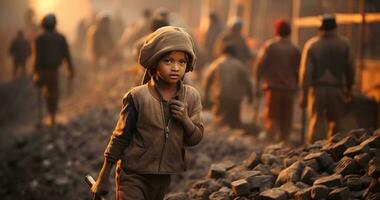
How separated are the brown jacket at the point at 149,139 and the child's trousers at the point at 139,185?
72 mm

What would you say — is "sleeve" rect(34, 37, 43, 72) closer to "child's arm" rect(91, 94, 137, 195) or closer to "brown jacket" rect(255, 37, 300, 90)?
"brown jacket" rect(255, 37, 300, 90)

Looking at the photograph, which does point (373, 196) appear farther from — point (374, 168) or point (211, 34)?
point (211, 34)

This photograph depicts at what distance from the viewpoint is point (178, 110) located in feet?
13.4

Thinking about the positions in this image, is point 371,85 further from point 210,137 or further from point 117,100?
point 117,100

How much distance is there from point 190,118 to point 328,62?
16.2 ft

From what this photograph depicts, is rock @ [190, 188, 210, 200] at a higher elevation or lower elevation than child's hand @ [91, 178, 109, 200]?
lower

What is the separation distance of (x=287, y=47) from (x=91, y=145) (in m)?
3.88

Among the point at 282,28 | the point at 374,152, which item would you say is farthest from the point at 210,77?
the point at 374,152

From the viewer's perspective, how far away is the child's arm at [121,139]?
4105mm

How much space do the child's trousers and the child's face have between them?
0.75 meters

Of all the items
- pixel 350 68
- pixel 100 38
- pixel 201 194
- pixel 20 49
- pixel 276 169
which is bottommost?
pixel 201 194

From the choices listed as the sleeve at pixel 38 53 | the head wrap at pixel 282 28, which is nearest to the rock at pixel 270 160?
the head wrap at pixel 282 28

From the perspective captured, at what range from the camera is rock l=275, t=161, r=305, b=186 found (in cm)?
526

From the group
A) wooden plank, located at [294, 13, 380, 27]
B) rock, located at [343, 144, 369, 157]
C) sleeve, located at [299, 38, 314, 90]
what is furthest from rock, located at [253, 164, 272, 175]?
wooden plank, located at [294, 13, 380, 27]
